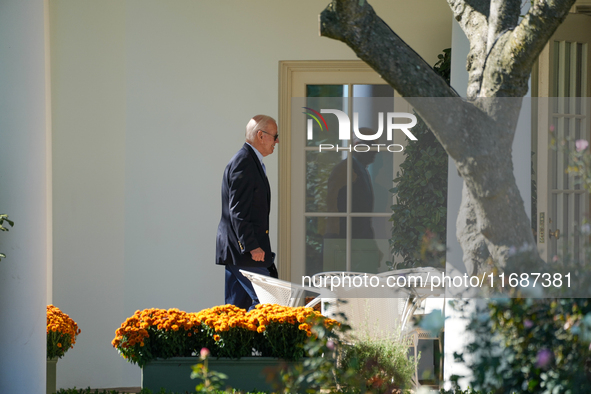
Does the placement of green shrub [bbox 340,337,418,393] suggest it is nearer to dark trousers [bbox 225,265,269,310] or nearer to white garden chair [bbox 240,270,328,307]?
white garden chair [bbox 240,270,328,307]

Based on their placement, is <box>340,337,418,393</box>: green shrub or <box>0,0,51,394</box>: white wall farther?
<box>0,0,51,394</box>: white wall

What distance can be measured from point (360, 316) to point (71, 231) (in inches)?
111

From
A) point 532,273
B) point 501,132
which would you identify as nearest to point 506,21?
point 501,132

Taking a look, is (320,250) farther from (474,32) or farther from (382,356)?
(474,32)

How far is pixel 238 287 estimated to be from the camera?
4.00m

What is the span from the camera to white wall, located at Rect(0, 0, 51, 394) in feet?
8.98

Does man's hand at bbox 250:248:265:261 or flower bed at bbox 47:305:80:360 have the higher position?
man's hand at bbox 250:248:265:261

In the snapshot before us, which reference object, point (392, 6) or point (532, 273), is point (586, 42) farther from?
point (532, 273)

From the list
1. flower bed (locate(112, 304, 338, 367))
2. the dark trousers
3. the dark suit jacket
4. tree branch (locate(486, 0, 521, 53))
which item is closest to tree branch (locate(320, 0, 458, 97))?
tree branch (locate(486, 0, 521, 53))

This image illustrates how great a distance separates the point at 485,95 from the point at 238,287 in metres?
2.37

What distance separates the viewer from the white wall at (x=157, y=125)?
5.09 metres

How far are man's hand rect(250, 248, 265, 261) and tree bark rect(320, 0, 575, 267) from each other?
6.17 feet

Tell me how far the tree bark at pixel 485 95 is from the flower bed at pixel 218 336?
115 cm

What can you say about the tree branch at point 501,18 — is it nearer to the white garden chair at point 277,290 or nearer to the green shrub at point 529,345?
the green shrub at point 529,345
